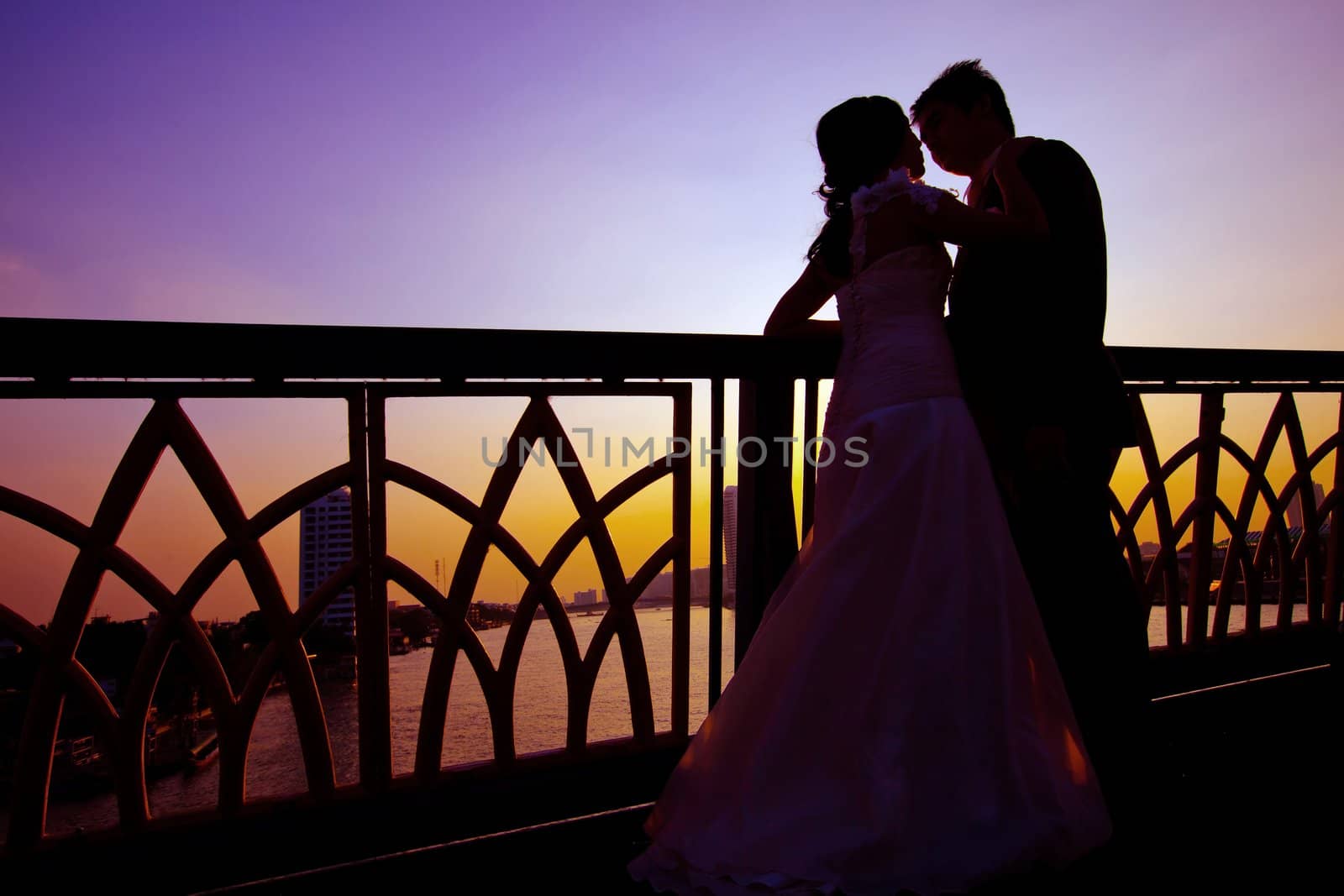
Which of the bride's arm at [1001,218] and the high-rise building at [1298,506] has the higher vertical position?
the bride's arm at [1001,218]

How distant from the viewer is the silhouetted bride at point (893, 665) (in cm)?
131

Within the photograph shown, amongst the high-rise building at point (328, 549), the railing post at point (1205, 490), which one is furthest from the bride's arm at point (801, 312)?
the railing post at point (1205, 490)

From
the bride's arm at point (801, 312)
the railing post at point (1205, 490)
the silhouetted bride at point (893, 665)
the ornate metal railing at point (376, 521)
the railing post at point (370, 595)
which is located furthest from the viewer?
the railing post at point (1205, 490)

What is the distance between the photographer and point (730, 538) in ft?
6.74

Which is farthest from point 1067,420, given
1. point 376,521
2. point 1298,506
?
point 1298,506

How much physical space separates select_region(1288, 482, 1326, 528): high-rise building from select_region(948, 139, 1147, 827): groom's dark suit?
2184 mm

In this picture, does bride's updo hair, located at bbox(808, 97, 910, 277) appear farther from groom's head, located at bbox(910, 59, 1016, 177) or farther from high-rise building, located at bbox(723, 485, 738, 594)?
high-rise building, located at bbox(723, 485, 738, 594)

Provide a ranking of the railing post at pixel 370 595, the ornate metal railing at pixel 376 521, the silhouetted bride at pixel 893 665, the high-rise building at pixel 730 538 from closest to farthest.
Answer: the silhouetted bride at pixel 893 665, the ornate metal railing at pixel 376 521, the railing post at pixel 370 595, the high-rise building at pixel 730 538

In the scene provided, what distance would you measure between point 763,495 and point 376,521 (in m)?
0.96

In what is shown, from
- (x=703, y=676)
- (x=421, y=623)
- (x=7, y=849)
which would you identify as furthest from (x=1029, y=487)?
(x=7, y=849)

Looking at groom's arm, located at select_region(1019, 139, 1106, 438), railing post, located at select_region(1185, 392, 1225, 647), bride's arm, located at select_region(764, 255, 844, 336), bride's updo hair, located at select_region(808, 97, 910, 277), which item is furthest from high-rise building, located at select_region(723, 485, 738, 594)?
railing post, located at select_region(1185, 392, 1225, 647)

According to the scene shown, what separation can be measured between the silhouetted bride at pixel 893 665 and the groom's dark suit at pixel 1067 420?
8cm

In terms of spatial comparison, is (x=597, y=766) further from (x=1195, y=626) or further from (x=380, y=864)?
(x=1195, y=626)

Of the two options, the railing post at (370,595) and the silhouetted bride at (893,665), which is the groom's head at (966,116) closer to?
the silhouetted bride at (893,665)
